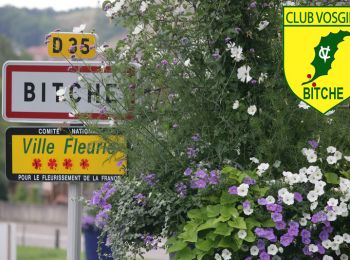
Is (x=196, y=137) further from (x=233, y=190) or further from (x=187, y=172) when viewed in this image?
(x=233, y=190)

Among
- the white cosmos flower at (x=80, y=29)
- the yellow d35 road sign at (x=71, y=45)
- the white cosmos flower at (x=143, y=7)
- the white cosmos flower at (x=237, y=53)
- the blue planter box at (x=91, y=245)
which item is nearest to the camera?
the white cosmos flower at (x=237, y=53)

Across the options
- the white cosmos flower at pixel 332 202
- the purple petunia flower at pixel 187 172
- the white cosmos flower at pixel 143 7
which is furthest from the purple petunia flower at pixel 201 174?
the white cosmos flower at pixel 143 7

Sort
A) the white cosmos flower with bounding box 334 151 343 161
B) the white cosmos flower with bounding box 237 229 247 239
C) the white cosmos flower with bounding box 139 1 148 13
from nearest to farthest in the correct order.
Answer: the white cosmos flower with bounding box 237 229 247 239 < the white cosmos flower with bounding box 334 151 343 161 < the white cosmos flower with bounding box 139 1 148 13

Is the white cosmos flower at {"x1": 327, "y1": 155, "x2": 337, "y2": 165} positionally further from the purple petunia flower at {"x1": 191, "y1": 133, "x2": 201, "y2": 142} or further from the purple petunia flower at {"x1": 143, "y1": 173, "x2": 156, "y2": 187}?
the purple petunia flower at {"x1": 143, "y1": 173, "x2": 156, "y2": 187}

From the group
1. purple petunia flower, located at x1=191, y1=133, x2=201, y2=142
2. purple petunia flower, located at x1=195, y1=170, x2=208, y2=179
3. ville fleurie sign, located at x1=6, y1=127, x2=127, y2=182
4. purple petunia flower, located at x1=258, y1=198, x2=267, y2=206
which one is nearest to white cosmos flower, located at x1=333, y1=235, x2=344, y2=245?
purple petunia flower, located at x1=258, y1=198, x2=267, y2=206

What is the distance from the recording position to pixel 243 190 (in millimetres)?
5031

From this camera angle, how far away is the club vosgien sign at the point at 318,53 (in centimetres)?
557

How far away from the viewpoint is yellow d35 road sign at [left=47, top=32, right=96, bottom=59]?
21.4ft

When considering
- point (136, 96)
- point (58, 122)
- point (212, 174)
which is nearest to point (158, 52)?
point (136, 96)

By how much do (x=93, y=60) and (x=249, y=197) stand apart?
195cm

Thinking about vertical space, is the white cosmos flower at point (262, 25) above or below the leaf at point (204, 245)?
above

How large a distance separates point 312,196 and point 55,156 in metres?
2.29

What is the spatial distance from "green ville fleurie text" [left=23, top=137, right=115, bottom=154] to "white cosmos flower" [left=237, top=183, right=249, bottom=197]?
1838 millimetres

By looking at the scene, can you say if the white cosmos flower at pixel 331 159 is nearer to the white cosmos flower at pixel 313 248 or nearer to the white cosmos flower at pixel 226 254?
the white cosmos flower at pixel 313 248
